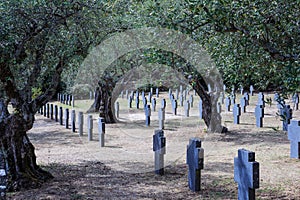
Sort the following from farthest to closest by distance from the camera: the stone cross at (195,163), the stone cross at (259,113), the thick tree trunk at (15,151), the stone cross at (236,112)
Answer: the stone cross at (236,112)
the stone cross at (259,113)
the thick tree trunk at (15,151)
the stone cross at (195,163)

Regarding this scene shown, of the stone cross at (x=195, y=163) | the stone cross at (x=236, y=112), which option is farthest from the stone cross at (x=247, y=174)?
the stone cross at (x=236, y=112)

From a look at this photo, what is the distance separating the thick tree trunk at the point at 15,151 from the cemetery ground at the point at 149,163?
240 mm

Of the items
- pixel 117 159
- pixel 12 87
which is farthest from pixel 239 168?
pixel 117 159

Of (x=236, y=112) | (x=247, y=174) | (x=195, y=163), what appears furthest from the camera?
(x=236, y=112)

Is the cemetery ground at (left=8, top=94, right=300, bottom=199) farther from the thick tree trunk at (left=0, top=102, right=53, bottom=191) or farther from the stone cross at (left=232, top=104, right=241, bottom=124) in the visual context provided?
the stone cross at (left=232, top=104, right=241, bottom=124)

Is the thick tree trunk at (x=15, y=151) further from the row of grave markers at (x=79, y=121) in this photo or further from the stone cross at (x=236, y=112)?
the stone cross at (x=236, y=112)

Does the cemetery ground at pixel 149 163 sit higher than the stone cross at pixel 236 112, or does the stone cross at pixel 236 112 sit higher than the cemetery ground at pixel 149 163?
the stone cross at pixel 236 112

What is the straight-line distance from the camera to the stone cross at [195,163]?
662 cm

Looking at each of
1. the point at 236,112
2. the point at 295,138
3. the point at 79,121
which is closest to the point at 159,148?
the point at 295,138

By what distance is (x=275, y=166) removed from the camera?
8.23 m

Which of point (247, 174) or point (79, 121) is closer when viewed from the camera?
point (247, 174)

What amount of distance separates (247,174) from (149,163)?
4.50 meters

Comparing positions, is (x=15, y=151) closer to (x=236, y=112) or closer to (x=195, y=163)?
(x=195, y=163)

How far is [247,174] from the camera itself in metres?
5.31
